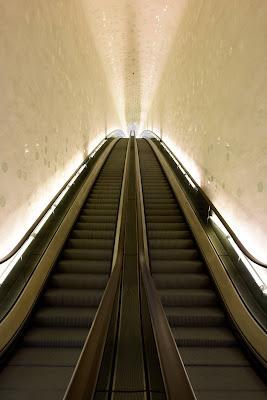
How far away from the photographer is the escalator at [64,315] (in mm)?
1971

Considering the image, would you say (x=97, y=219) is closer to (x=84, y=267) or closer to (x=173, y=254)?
(x=84, y=267)

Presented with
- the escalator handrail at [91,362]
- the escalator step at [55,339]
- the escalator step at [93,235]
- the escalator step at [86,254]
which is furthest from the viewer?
the escalator step at [93,235]

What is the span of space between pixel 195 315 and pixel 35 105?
345 cm

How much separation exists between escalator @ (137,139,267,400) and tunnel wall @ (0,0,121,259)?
1861 mm

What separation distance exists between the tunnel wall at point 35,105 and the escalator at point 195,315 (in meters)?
1.86

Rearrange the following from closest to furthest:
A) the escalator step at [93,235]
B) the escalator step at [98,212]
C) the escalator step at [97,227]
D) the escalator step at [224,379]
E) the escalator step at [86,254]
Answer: the escalator step at [224,379] < the escalator step at [86,254] < the escalator step at [93,235] < the escalator step at [97,227] < the escalator step at [98,212]

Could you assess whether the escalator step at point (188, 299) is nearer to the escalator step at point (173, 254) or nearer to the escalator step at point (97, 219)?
the escalator step at point (173, 254)

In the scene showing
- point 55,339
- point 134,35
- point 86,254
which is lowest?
point 55,339

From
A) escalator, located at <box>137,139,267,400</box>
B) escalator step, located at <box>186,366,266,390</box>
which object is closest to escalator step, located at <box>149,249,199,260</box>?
escalator, located at <box>137,139,267,400</box>

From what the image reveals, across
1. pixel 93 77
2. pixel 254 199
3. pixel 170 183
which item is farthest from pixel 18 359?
pixel 93 77

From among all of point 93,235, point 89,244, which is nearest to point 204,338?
point 89,244

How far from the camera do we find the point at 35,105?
372 cm

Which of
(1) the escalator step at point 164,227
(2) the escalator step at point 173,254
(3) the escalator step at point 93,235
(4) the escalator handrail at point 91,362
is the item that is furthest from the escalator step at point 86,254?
(4) the escalator handrail at point 91,362

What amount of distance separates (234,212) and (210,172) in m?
1.26
